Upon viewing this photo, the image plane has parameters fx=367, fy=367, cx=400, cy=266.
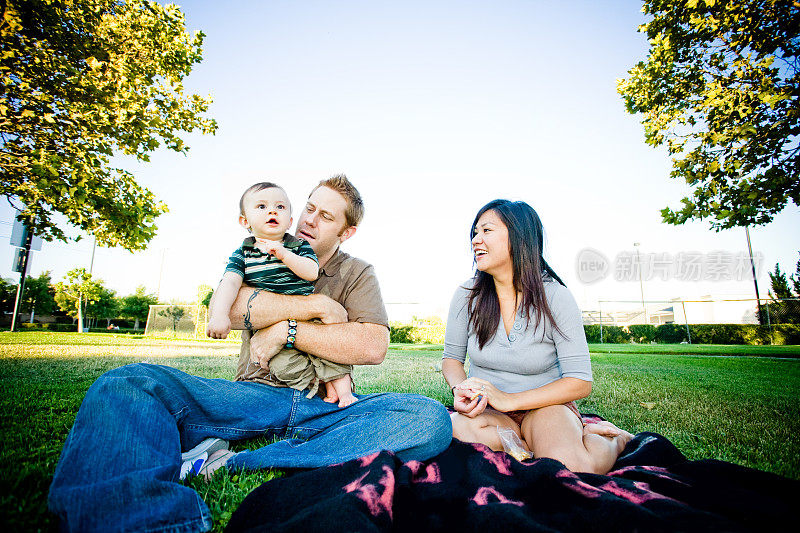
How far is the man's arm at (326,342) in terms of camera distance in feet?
6.49

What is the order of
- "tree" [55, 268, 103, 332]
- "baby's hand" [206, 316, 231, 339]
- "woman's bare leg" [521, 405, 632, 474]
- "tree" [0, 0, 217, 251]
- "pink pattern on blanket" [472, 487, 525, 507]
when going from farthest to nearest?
"tree" [55, 268, 103, 332], "tree" [0, 0, 217, 251], "baby's hand" [206, 316, 231, 339], "woman's bare leg" [521, 405, 632, 474], "pink pattern on blanket" [472, 487, 525, 507]

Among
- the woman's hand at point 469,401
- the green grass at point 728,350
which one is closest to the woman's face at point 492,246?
the woman's hand at point 469,401

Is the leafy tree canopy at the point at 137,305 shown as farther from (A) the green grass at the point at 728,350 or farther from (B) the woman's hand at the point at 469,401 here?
(B) the woman's hand at the point at 469,401

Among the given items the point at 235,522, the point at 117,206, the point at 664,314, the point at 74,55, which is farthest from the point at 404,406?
the point at 664,314

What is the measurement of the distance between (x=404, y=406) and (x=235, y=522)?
94 centimetres

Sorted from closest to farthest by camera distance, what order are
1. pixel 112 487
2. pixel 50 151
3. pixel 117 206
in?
pixel 112 487 < pixel 50 151 < pixel 117 206

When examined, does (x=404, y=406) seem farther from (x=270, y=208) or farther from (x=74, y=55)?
(x=74, y=55)

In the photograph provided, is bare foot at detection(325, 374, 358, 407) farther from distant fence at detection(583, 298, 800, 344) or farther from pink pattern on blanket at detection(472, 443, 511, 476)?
distant fence at detection(583, 298, 800, 344)

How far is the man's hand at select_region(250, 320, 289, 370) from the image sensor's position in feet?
6.47

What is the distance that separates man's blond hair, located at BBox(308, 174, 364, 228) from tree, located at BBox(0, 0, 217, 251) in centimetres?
411

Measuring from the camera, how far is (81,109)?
4812 millimetres

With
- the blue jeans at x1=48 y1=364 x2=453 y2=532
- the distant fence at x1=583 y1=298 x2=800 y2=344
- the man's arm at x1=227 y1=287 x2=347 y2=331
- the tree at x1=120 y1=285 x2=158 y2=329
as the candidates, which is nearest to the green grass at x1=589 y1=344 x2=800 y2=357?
the distant fence at x1=583 y1=298 x2=800 y2=344

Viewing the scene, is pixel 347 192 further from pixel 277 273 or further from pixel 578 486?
pixel 578 486

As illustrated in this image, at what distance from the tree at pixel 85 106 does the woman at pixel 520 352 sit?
5088mm
